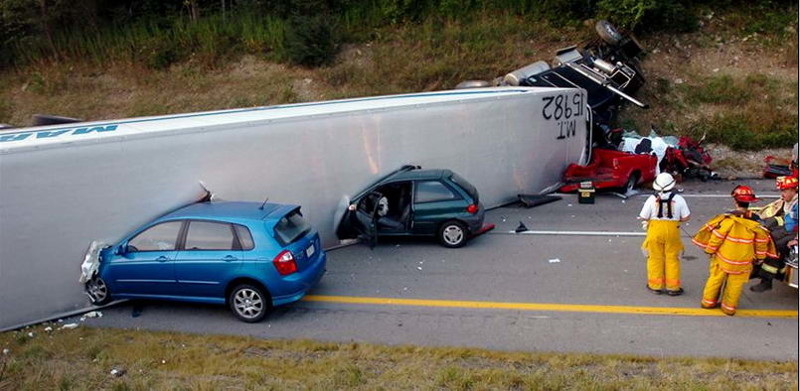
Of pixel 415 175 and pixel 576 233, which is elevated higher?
pixel 415 175

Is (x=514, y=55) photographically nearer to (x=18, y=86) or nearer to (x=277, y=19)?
(x=277, y=19)

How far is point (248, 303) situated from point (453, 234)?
3800 mm

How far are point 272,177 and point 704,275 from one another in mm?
6392

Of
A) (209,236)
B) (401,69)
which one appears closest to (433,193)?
(209,236)

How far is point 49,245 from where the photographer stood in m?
8.43

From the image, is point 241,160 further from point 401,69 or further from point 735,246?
point 401,69

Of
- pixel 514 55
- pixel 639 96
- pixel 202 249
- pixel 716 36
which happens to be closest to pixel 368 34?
pixel 514 55


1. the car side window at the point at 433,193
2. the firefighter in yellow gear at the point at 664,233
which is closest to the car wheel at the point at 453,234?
the car side window at the point at 433,193

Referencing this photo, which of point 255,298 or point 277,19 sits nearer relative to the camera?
point 255,298

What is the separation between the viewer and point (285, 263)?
26.4ft

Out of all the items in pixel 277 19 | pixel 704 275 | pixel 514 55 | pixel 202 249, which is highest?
pixel 277 19

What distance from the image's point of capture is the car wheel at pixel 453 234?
35.2 ft

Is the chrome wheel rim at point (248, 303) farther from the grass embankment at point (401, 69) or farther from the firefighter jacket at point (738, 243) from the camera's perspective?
the grass embankment at point (401, 69)

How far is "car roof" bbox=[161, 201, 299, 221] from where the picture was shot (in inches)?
329
